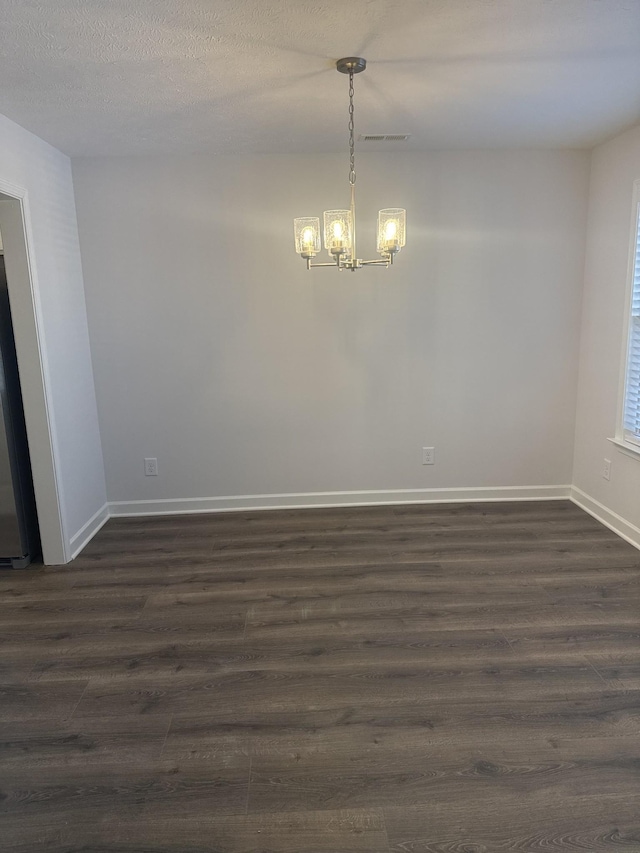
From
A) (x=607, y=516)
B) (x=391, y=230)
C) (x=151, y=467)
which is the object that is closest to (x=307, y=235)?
(x=391, y=230)

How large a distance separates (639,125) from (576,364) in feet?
5.15

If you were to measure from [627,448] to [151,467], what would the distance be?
10.7 feet

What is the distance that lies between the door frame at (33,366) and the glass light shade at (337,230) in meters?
1.71

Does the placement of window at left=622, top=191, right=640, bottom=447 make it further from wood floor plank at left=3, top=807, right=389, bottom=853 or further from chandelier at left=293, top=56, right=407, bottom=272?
wood floor plank at left=3, top=807, right=389, bottom=853

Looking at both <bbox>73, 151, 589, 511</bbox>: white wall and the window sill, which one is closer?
the window sill

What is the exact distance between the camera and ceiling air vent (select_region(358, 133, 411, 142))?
344 cm

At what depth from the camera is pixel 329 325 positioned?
4020 millimetres

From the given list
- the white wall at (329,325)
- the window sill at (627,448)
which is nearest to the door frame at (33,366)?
the white wall at (329,325)

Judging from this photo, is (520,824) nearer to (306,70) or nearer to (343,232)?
(343,232)

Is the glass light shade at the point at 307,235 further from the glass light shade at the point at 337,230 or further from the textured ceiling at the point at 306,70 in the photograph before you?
the textured ceiling at the point at 306,70

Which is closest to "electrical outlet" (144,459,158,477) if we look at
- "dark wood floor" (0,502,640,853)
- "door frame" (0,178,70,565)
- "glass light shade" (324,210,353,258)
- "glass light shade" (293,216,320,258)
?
"dark wood floor" (0,502,640,853)

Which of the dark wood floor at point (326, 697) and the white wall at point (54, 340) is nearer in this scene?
the dark wood floor at point (326, 697)

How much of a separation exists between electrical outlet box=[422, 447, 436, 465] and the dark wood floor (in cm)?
73

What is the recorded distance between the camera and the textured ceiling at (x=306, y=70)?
6.40 feet
